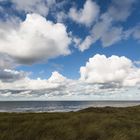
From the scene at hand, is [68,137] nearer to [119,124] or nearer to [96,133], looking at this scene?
[96,133]

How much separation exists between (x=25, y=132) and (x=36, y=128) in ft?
3.26

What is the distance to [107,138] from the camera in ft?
41.3

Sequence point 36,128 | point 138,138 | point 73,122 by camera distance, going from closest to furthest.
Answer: point 138,138
point 36,128
point 73,122

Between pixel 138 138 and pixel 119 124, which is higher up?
pixel 119 124

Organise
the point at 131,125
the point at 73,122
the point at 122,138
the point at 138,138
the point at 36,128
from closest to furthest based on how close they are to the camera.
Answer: the point at 122,138
the point at 138,138
the point at 36,128
the point at 73,122
the point at 131,125

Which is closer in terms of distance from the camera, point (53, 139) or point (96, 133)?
point (53, 139)

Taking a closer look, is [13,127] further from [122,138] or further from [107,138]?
[122,138]

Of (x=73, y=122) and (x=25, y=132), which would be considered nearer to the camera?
(x=25, y=132)

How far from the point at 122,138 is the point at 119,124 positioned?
498 centimetres

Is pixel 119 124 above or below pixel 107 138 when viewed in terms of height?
above

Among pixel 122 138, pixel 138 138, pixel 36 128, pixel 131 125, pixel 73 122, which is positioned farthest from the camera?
pixel 131 125

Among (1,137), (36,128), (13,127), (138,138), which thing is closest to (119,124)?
(138,138)

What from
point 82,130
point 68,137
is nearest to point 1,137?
point 68,137

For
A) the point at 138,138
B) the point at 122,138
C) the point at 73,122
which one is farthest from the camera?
the point at 73,122
